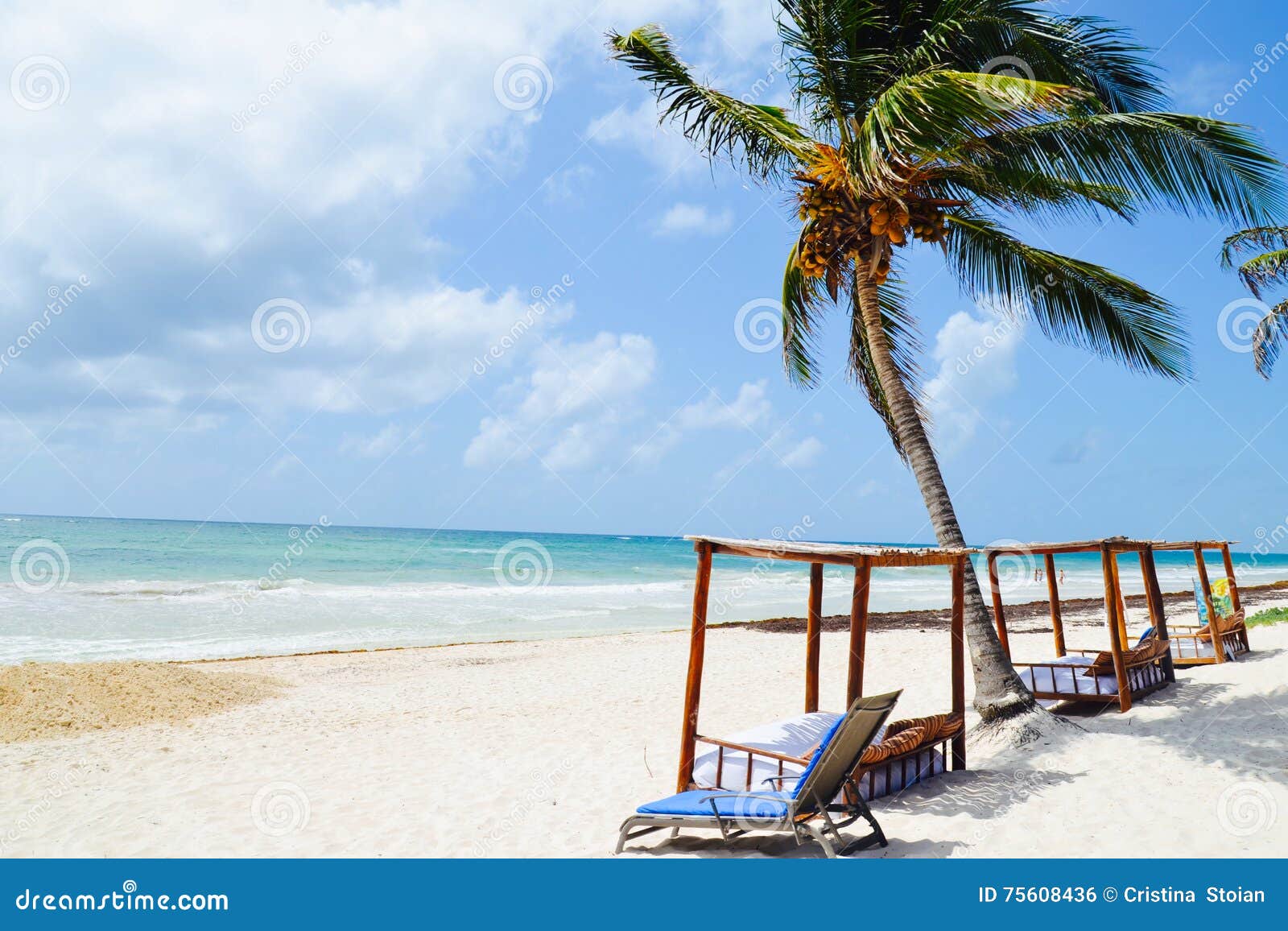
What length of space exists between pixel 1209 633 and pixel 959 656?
7.71 meters

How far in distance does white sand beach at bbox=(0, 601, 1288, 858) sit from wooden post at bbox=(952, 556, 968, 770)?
19 centimetres

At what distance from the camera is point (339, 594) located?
94.4 ft

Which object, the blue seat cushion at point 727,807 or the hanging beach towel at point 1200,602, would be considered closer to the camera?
the blue seat cushion at point 727,807

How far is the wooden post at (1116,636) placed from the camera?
7.66 meters

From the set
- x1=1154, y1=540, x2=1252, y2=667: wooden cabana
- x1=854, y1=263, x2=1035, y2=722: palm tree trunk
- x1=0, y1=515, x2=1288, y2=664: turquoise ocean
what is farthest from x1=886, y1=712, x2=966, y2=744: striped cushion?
x1=0, y1=515, x2=1288, y2=664: turquoise ocean

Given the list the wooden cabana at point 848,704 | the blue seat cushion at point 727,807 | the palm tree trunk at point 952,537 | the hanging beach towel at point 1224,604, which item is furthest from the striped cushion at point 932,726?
the hanging beach towel at point 1224,604

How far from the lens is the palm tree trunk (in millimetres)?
7270

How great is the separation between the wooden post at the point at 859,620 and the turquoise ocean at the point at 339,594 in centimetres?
1417

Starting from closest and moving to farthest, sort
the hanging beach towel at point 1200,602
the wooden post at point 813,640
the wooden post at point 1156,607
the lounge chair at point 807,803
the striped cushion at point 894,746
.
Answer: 1. the lounge chair at point 807,803
2. the striped cushion at point 894,746
3. the wooden post at point 813,640
4. the wooden post at point 1156,607
5. the hanging beach towel at point 1200,602

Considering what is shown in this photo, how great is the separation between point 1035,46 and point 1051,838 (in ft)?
22.6

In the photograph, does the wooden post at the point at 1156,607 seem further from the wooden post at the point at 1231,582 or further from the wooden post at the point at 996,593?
the wooden post at the point at 1231,582

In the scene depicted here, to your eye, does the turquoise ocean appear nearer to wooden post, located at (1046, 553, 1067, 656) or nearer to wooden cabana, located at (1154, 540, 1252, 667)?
wooden post, located at (1046, 553, 1067, 656)
